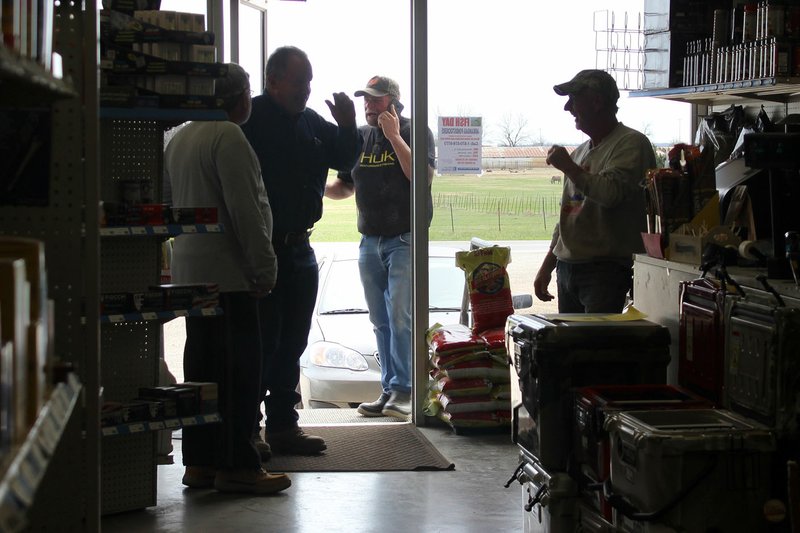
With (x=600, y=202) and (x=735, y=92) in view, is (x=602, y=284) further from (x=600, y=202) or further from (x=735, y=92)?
(x=735, y=92)

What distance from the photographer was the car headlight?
20.0 ft

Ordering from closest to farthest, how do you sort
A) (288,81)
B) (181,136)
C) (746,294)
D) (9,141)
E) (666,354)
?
(9,141) < (746,294) < (666,354) < (181,136) < (288,81)

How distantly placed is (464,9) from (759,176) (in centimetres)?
289

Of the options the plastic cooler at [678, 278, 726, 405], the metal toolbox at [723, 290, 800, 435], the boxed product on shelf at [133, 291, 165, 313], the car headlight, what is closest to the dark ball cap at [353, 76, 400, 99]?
the car headlight

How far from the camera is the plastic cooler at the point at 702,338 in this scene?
10.2 feet

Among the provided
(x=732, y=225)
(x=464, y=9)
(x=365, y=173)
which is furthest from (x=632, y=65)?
(x=732, y=225)

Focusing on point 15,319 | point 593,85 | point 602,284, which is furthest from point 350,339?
point 15,319

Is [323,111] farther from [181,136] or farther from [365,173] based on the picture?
[181,136]

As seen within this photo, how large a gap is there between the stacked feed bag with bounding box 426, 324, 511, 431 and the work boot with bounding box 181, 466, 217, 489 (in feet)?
4.79

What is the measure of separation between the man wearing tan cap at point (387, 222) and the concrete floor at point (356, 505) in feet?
3.64

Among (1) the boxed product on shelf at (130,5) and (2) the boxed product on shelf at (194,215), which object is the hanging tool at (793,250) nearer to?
(2) the boxed product on shelf at (194,215)

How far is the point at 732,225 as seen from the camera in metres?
3.57

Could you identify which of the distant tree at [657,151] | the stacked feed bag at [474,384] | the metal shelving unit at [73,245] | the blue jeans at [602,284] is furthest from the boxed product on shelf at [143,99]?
the distant tree at [657,151]

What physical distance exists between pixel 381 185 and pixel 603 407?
333 cm
